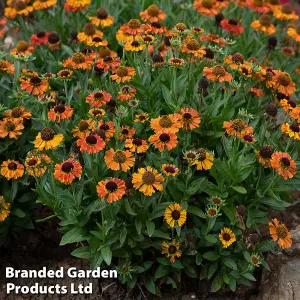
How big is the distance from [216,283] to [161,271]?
1.08 feet

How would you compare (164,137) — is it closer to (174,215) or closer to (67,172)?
(174,215)

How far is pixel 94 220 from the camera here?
8.57ft

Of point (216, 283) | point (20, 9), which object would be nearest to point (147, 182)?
point (216, 283)

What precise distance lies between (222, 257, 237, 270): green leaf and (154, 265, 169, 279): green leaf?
0.33 metres

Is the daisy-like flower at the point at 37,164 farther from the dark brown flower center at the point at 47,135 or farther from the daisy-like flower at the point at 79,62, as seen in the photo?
the daisy-like flower at the point at 79,62

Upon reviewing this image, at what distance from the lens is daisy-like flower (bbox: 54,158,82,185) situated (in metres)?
2.35

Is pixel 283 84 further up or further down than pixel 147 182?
further up

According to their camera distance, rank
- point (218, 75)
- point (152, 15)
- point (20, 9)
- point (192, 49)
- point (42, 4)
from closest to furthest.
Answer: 1. point (218, 75)
2. point (192, 49)
3. point (152, 15)
4. point (42, 4)
5. point (20, 9)

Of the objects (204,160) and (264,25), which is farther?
(264,25)

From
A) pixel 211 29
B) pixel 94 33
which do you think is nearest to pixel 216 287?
pixel 94 33

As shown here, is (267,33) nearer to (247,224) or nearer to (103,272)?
(247,224)

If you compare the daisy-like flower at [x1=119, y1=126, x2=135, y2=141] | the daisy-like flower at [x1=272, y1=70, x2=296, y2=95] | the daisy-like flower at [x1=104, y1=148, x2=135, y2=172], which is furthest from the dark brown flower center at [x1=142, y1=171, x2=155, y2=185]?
the daisy-like flower at [x1=272, y1=70, x2=296, y2=95]

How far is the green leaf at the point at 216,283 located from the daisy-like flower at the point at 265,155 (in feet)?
2.31

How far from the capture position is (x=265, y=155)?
260 cm
